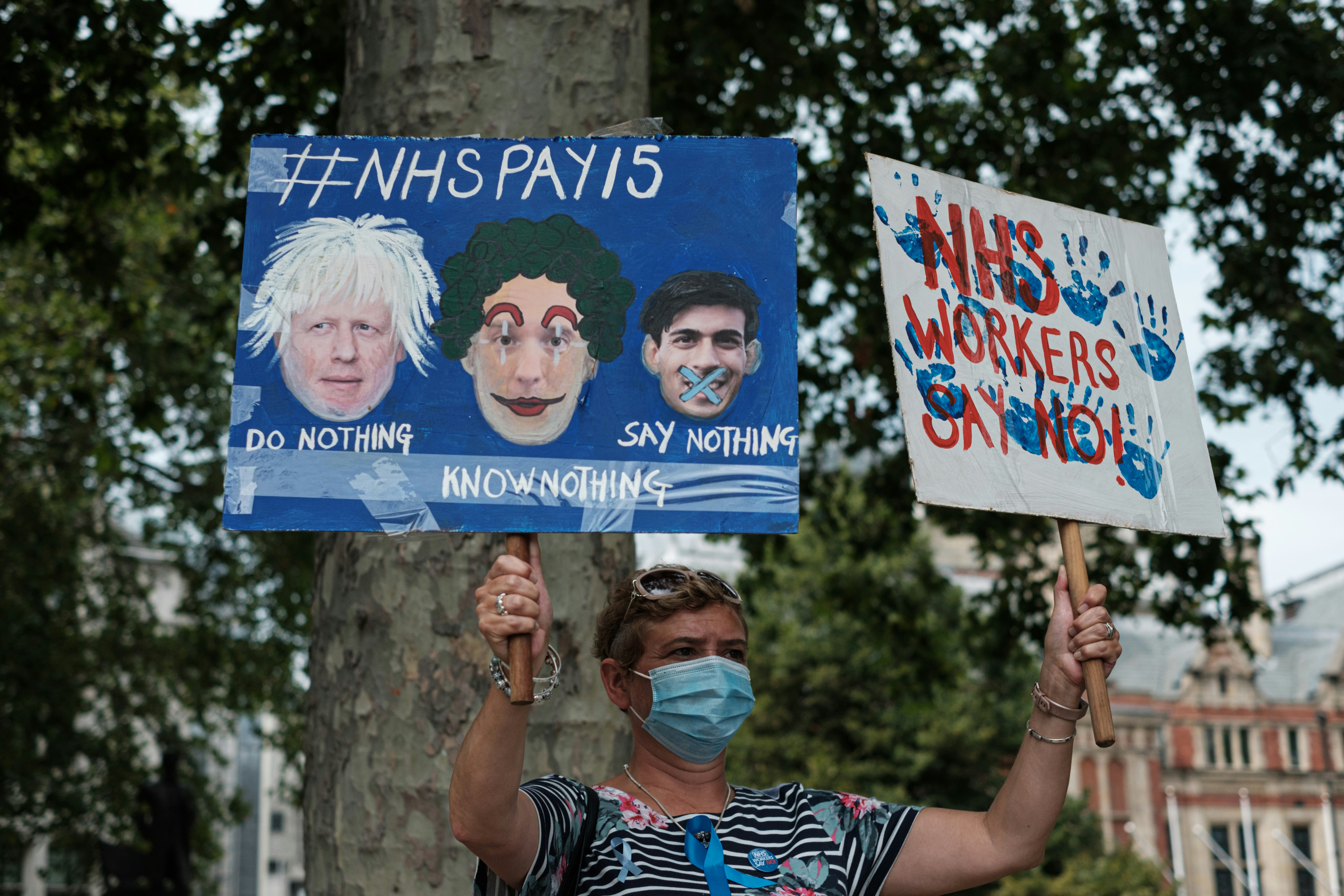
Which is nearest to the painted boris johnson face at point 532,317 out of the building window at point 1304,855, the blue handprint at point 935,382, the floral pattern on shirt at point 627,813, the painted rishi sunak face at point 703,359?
the painted rishi sunak face at point 703,359

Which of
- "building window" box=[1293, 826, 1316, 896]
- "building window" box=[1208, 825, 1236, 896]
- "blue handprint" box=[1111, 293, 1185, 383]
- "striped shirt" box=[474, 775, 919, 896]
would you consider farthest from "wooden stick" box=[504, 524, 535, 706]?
"building window" box=[1293, 826, 1316, 896]

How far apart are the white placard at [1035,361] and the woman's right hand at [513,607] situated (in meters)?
0.78

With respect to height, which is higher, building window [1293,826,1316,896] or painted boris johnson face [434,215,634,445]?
painted boris johnson face [434,215,634,445]

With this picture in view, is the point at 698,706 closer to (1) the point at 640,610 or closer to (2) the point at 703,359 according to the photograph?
(1) the point at 640,610

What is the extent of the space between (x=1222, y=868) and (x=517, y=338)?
194 ft

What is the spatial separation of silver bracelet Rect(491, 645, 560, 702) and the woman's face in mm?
188

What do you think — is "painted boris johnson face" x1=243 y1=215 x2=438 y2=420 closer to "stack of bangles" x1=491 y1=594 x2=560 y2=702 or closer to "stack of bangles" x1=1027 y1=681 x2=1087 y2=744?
"stack of bangles" x1=491 y1=594 x2=560 y2=702

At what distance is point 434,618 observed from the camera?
11.4 feet

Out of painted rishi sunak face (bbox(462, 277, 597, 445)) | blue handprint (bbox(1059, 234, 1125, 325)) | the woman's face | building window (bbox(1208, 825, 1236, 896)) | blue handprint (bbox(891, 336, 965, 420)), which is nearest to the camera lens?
the woman's face

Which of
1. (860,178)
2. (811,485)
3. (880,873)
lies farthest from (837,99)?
(880,873)

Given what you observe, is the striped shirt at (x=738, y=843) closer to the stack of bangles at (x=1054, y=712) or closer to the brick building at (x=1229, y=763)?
the stack of bangles at (x=1054, y=712)

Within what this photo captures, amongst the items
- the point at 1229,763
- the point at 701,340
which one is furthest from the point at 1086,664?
the point at 1229,763

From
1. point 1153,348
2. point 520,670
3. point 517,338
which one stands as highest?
point 1153,348

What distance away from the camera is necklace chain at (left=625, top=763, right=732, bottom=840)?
2.49 m
